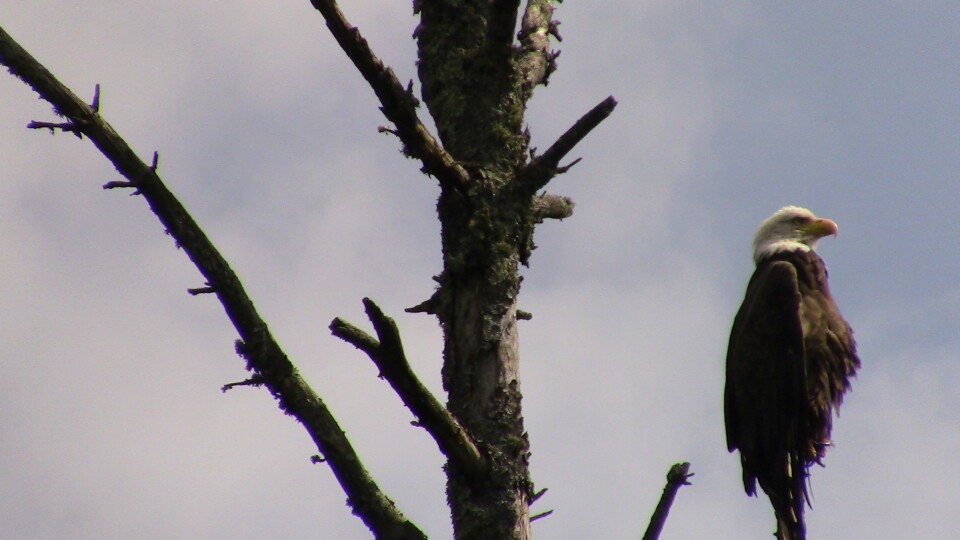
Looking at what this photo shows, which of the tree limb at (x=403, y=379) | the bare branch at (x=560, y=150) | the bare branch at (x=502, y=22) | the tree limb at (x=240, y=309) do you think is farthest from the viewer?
the bare branch at (x=502, y=22)

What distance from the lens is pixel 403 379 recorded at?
332 cm

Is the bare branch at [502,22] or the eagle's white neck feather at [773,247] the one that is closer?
the bare branch at [502,22]

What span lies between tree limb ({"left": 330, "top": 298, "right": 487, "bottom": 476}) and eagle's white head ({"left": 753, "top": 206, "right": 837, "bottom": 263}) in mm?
4730

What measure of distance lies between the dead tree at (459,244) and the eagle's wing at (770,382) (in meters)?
2.31

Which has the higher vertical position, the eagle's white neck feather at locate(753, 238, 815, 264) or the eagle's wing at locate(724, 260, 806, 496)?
the eagle's white neck feather at locate(753, 238, 815, 264)

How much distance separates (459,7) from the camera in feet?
15.6

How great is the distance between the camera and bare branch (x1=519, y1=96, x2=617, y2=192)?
12.4 feet

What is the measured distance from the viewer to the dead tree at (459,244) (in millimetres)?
3373

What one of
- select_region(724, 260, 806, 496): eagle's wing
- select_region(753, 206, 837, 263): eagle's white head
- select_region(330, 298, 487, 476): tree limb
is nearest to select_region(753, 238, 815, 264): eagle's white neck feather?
select_region(753, 206, 837, 263): eagle's white head

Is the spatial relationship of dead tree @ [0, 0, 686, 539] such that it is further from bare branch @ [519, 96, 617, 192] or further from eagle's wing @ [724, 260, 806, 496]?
eagle's wing @ [724, 260, 806, 496]

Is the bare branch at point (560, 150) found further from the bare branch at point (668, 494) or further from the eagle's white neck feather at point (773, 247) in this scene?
the eagle's white neck feather at point (773, 247)

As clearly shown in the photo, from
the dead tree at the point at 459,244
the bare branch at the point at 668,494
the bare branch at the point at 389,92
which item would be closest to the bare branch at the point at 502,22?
the dead tree at the point at 459,244

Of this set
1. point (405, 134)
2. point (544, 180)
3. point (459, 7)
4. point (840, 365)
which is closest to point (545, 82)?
point (459, 7)

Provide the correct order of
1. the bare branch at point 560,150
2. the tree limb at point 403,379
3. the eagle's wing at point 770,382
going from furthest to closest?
1. the eagle's wing at point 770,382
2. the bare branch at point 560,150
3. the tree limb at point 403,379
